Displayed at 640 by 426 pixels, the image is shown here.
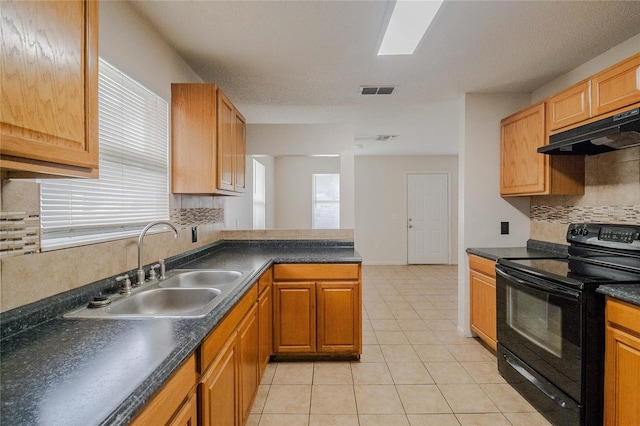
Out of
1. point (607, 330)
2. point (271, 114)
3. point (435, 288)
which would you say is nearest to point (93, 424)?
point (607, 330)

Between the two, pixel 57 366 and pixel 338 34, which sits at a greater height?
Answer: pixel 338 34

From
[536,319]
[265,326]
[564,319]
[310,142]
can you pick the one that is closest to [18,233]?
[265,326]

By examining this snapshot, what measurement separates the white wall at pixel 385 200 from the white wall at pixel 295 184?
0.78 metres

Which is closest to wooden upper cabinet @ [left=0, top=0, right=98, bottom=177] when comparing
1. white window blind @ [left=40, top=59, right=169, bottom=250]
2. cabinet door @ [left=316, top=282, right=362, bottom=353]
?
white window blind @ [left=40, top=59, right=169, bottom=250]

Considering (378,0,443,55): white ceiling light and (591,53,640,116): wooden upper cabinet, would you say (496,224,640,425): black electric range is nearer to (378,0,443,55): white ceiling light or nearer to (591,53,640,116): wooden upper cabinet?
(591,53,640,116): wooden upper cabinet

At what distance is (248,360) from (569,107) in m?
2.77

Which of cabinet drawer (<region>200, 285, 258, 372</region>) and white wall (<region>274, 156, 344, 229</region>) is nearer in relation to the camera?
cabinet drawer (<region>200, 285, 258, 372</region>)

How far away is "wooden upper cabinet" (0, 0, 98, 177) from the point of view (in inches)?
29.9

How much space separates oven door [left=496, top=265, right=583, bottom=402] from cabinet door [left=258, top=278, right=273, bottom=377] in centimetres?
177

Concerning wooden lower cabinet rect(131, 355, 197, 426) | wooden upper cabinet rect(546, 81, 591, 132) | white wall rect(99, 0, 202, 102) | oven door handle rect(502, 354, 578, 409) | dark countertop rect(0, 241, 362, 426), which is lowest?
oven door handle rect(502, 354, 578, 409)

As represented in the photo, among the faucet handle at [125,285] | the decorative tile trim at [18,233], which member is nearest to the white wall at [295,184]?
the faucet handle at [125,285]

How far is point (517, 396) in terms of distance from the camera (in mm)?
2191

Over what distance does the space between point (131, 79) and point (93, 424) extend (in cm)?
Answer: 179

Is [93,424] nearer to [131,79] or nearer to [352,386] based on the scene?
[131,79]
